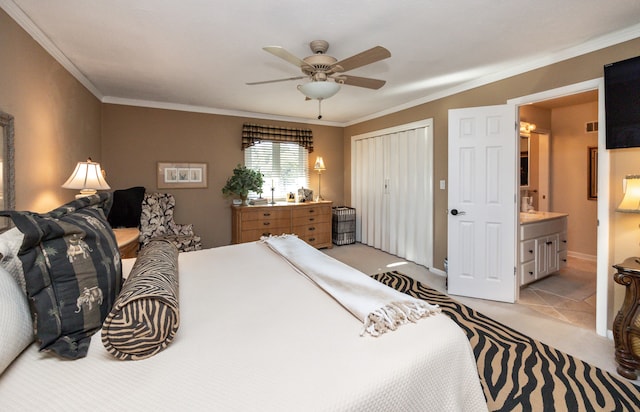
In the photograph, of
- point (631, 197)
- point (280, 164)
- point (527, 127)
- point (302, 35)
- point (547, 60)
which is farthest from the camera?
point (280, 164)

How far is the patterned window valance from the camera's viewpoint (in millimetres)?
4895

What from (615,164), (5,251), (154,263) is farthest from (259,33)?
(615,164)

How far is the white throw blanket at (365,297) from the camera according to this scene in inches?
44.6

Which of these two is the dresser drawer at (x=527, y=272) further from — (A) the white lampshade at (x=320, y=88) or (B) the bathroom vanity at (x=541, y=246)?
(A) the white lampshade at (x=320, y=88)

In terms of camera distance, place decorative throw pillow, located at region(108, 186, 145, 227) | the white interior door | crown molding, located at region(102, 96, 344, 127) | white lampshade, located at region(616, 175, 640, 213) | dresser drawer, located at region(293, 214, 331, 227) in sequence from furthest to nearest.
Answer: dresser drawer, located at region(293, 214, 331, 227)
crown molding, located at region(102, 96, 344, 127)
decorative throw pillow, located at region(108, 186, 145, 227)
the white interior door
white lampshade, located at region(616, 175, 640, 213)

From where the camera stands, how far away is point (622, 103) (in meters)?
2.25

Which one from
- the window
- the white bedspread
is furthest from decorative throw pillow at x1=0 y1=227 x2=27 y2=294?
the window

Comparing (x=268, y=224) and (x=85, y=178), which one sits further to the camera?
(x=268, y=224)

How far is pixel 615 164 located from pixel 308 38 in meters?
2.70

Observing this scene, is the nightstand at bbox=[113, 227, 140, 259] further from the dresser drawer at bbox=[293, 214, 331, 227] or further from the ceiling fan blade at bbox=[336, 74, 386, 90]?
the dresser drawer at bbox=[293, 214, 331, 227]

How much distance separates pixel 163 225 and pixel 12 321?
3.45 meters

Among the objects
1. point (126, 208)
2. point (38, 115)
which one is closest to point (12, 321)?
point (38, 115)

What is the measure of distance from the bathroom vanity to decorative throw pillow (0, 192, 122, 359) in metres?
3.81

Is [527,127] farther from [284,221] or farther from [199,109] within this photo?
[199,109]
